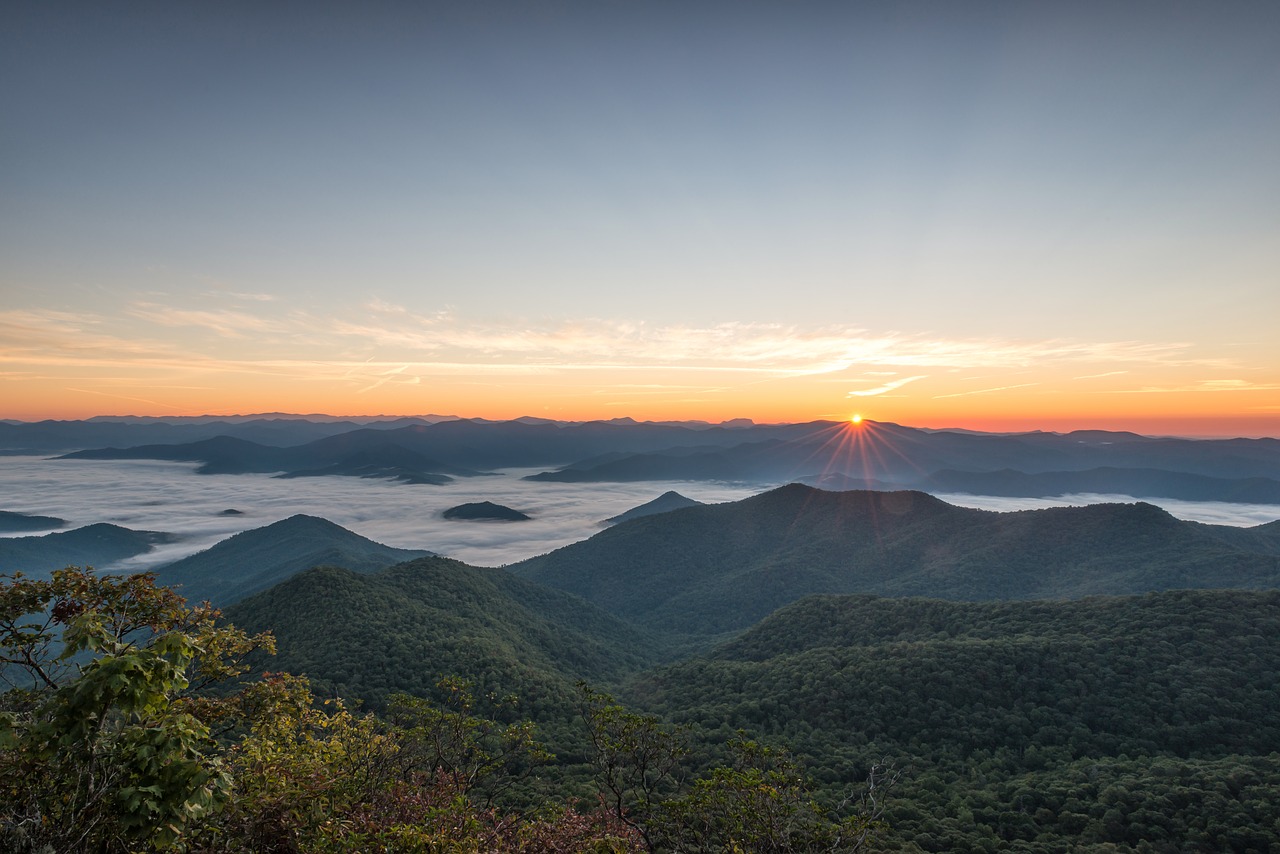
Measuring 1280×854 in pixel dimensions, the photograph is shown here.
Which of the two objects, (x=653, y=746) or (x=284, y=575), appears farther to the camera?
(x=284, y=575)

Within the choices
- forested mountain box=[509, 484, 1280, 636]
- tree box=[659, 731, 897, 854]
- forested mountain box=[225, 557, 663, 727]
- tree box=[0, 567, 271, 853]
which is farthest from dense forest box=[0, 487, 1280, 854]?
forested mountain box=[509, 484, 1280, 636]

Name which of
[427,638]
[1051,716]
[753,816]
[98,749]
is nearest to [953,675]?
[1051,716]

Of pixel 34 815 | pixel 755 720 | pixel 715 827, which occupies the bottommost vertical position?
pixel 755 720

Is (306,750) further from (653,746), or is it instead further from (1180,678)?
(1180,678)

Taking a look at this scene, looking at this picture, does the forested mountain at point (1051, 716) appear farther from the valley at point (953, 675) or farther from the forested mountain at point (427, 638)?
the forested mountain at point (427, 638)

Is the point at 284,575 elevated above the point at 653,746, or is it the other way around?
the point at 653,746

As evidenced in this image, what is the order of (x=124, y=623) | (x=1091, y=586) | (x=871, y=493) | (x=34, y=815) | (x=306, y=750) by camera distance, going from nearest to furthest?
(x=34, y=815), (x=124, y=623), (x=306, y=750), (x=1091, y=586), (x=871, y=493)

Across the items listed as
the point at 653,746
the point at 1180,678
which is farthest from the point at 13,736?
the point at 1180,678

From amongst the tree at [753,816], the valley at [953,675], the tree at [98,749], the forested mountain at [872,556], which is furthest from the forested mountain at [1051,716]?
the forested mountain at [872,556]
